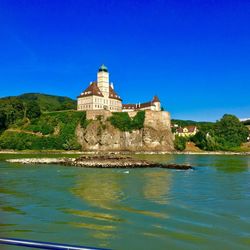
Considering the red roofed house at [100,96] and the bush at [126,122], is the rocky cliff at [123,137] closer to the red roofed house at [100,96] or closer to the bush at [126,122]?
the bush at [126,122]

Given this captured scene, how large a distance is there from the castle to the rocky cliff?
4300 millimetres

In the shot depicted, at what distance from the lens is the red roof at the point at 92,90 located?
76.6m

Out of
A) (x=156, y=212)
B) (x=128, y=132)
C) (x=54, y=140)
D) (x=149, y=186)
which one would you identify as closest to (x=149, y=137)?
(x=128, y=132)

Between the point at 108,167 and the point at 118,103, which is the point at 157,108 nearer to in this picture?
the point at 118,103

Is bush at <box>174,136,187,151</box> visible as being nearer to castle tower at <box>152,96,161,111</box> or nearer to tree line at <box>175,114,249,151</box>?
tree line at <box>175,114,249,151</box>

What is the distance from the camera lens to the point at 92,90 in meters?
76.7

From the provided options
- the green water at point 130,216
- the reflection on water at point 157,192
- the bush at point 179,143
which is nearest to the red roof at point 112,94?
the bush at point 179,143

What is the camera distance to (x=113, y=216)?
11305 millimetres

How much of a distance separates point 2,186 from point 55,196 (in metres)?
5.04

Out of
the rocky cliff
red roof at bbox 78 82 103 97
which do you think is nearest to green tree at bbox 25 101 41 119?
red roof at bbox 78 82 103 97

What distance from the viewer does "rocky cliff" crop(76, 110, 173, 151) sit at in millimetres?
72250

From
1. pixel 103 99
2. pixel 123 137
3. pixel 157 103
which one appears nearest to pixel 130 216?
pixel 123 137

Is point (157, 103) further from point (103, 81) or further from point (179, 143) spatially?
point (103, 81)

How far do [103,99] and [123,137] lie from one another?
422 inches
